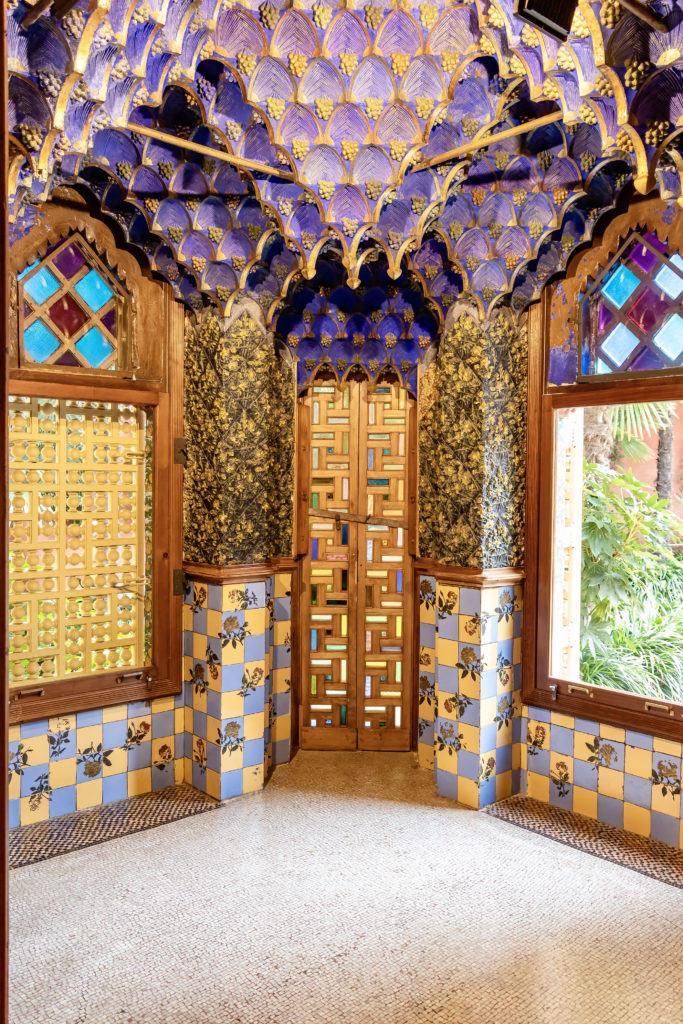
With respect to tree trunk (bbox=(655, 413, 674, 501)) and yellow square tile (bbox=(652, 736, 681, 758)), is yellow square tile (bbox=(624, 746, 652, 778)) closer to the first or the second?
yellow square tile (bbox=(652, 736, 681, 758))

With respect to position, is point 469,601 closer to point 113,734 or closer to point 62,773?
point 113,734

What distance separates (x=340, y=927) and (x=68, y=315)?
9.90 feet

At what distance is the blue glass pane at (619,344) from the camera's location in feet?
12.1

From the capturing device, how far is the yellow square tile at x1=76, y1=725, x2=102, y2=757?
3.92 meters

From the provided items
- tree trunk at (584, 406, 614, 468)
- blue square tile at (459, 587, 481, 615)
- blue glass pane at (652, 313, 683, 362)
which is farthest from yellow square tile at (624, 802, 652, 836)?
blue glass pane at (652, 313, 683, 362)

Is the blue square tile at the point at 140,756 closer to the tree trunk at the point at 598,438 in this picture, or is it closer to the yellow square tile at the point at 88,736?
the yellow square tile at the point at 88,736

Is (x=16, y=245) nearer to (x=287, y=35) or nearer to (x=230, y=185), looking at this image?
(x=230, y=185)

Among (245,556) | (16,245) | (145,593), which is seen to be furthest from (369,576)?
(16,245)

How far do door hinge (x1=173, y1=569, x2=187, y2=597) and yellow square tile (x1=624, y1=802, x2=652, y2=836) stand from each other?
8.27ft

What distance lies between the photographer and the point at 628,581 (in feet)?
14.7

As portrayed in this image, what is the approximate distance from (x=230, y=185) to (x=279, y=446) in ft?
4.82

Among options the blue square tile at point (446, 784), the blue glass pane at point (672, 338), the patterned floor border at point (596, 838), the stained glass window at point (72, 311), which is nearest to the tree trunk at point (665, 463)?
the blue glass pane at point (672, 338)

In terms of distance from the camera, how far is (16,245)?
362 cm

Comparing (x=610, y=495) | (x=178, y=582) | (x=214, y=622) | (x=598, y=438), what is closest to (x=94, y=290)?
(x=178, y=582)
